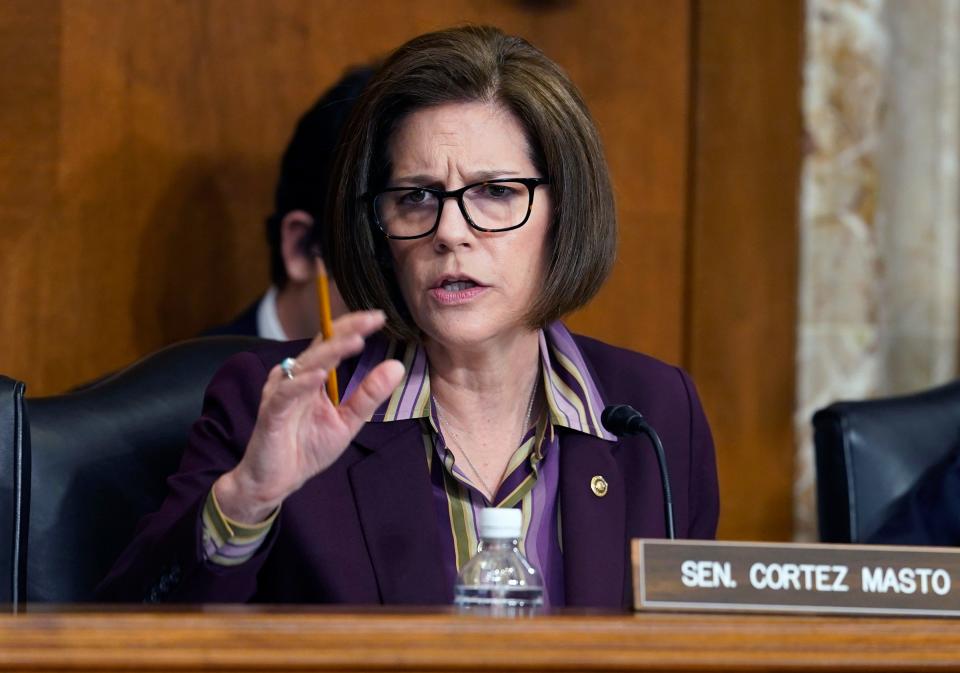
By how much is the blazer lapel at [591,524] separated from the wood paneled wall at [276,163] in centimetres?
134

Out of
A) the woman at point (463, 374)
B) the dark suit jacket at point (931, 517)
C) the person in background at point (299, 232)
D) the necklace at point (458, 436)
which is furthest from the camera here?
the person in background at point (299, 232)

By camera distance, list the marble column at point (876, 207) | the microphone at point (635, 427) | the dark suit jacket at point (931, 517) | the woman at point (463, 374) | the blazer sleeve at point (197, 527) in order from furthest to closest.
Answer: the marble column at point (876, 207) → the dark suit jacket at point (931, 517) → the woman at point (463, 374) → the microphone at point (635, 427) → the blazer sleeve at point (197, 527)

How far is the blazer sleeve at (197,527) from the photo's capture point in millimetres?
1599

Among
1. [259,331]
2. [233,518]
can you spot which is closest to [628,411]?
[233,518]

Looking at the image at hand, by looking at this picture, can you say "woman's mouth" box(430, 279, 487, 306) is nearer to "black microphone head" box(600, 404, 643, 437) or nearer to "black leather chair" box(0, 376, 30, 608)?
"black microphone head" box(600, 404, 643, 437)

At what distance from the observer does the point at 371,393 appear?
1420 millimetres

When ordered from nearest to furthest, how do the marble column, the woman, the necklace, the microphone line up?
the microphone < the woman < the necklace < the marble column

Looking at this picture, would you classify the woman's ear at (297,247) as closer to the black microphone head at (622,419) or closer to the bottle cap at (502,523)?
the black microphone head at (622,419)

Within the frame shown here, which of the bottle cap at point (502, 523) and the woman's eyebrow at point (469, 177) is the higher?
the woman's eyebrow at point (469, 177)

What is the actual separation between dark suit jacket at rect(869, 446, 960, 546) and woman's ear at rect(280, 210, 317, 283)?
1284mm

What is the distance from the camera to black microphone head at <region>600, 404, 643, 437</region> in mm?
1771

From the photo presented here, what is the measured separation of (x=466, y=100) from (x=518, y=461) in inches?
20.3

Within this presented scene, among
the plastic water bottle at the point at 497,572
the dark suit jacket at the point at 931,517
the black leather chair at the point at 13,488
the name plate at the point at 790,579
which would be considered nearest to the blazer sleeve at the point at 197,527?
the black leather chair at the point at 13,488

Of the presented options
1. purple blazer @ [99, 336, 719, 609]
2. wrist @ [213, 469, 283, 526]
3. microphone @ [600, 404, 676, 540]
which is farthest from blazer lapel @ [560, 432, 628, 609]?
wrist @ [213, 469, 283, 526]
